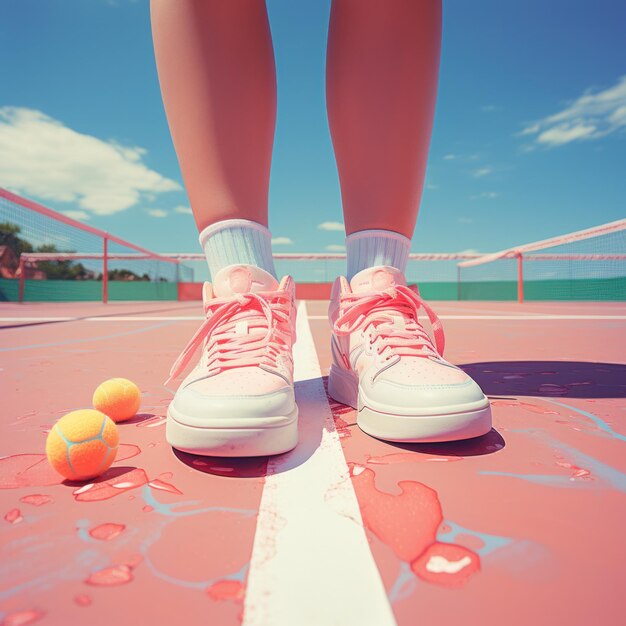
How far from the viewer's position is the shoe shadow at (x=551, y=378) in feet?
3.47

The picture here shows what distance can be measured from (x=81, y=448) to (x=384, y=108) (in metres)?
0.97

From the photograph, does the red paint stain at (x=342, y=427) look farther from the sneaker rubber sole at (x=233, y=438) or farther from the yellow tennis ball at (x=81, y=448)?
the yellow tennis ball at (x=81, y=448)

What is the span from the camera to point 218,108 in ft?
3.19

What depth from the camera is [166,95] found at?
990mm

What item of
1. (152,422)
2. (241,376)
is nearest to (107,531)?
(241,376)

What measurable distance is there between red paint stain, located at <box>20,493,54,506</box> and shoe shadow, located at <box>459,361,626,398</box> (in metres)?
0.95

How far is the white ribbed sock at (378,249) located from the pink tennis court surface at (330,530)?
41 centimetres

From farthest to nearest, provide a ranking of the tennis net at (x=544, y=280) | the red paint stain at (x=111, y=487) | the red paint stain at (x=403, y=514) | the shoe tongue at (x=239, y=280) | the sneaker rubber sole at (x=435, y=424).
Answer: the tennis net at (x=544, y=280) < the shoe tongue at (x=239, y=280) < the sneaker rubber sole at (x=435, y=424) < the red paint stain at (x=111, y=487) < the red paint stain at (x=403, y=514)

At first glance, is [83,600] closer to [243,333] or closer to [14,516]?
[14,516]

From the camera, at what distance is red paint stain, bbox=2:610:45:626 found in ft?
1.05

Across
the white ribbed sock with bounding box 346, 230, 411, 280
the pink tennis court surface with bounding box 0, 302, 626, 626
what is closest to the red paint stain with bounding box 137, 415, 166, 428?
the pink tennis court surface with bounding box 0, 302, 626, 626

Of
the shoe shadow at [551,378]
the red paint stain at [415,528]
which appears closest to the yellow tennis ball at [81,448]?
the red paint stain at [415,528]

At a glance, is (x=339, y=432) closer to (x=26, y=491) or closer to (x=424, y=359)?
(x=424, y=359)

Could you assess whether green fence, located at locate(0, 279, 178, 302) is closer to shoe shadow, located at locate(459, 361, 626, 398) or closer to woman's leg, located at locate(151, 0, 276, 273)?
woman's leg, located at locate(151, 0, 276, 273)
